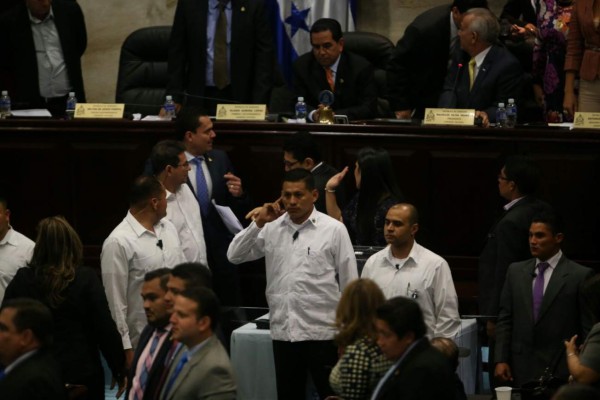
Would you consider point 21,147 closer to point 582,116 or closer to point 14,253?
point 14,253

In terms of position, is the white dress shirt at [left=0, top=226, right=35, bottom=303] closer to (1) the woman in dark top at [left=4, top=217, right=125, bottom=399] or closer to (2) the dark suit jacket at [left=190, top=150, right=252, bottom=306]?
(1) the woman in dark top at [left=4, top=217, right=125, bottom=399]

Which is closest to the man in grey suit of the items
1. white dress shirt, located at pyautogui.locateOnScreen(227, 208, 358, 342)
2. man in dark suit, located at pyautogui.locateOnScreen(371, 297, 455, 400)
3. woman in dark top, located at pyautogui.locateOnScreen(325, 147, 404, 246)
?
man in dark suit, located at pyautogui.locateOnScreen(371, 297, 455, 400)

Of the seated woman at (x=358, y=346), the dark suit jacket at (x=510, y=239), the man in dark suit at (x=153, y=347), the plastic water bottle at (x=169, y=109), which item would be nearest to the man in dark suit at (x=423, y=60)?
the plastic water bottle at (x=169, y=109)

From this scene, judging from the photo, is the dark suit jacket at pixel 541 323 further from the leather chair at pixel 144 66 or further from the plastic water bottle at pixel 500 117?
the leather chair at pixel 144 66

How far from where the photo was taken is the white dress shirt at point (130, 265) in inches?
283

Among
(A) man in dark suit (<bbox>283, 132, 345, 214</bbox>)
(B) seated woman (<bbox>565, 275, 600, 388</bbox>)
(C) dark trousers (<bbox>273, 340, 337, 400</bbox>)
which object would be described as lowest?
(C) dark trousers (<bbox>273, 340, 337, 400</bbox>)

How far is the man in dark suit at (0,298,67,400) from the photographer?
5.61 meters

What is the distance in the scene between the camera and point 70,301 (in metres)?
6.74

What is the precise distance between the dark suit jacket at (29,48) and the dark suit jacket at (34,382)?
5.28 meters

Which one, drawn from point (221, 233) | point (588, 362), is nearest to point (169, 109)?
point (221, 233)

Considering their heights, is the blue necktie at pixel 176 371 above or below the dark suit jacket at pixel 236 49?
below

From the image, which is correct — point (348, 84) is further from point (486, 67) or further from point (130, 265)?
point (130, 265)

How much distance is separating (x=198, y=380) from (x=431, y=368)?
36.6 inches

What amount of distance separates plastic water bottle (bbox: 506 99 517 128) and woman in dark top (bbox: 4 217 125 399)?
3533 mm
